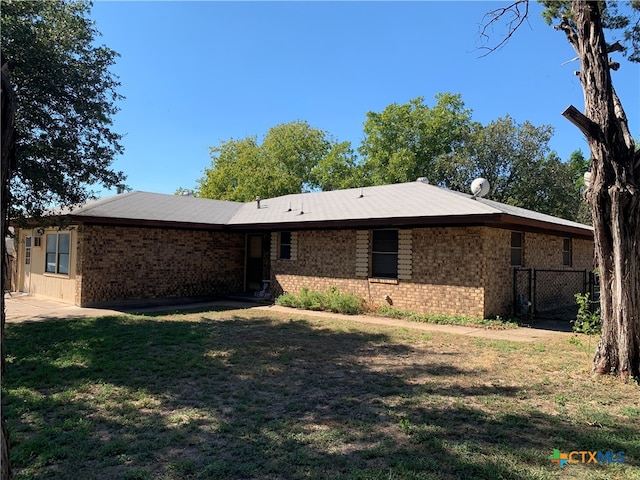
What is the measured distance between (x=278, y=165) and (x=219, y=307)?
32.5m

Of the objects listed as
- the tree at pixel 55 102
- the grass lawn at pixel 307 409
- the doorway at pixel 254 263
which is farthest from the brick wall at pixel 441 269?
the tree at pixel 55 102

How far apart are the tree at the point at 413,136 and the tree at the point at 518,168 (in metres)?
3.08

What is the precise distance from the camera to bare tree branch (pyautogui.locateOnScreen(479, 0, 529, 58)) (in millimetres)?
7266

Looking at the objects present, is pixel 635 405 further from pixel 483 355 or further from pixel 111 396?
pixel 111 396

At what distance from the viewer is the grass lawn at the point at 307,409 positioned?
11.0 feet

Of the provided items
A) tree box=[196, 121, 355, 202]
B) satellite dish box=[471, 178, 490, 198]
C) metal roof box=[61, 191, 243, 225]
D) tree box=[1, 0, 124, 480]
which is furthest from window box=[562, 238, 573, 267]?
tree box=[196, 121, 355, 202]

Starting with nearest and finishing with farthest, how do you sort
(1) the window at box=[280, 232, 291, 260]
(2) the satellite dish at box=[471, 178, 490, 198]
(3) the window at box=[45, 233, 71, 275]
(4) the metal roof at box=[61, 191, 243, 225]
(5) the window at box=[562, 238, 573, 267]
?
1. (2) the satellite dish at box=[471, 178, 490, 198]
2. (4) the metal roof at box=[61, 191, 243, 225]
3. (3) the window at box=[45, 233, 71, 275]
4. (1) the window at box=[280, 232, 291, 260]
5. (5) the window at box=[562, 238, 573, 267]

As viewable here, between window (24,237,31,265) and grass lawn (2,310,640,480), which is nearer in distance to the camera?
grass lawn (2,310,640,480)

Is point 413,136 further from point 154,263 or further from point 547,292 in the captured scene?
point 154,263

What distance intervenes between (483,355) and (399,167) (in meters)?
29.2

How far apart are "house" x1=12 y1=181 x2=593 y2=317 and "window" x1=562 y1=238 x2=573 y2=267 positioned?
2.6 inches

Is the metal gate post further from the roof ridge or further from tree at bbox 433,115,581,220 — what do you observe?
tree at bbox 433,115,581,220

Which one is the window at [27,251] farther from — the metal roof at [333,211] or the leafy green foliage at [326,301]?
Result: the leafy green foliage at [326,301]

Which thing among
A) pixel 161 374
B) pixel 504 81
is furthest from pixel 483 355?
pixel 504 81
